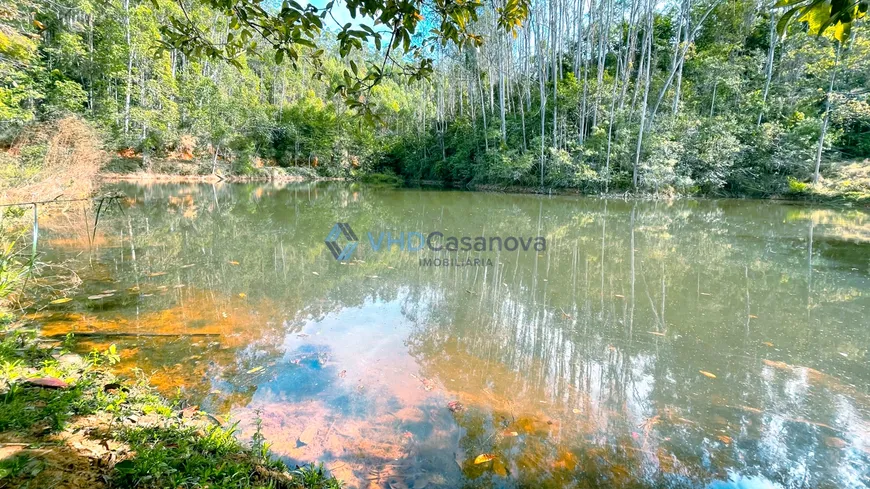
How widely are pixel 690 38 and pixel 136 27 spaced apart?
25.4 m

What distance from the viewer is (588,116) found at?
58.7 feet

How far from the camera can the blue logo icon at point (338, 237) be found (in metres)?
6.56

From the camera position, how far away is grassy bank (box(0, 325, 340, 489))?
1.35 metres

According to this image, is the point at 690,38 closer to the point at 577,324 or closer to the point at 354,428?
the point at 577,324

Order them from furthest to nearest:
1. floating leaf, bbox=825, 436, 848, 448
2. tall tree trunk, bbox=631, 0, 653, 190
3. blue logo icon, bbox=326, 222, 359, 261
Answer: tall tree trunk, bbox=631, 0, 653, 190 < blue logo icon, bbox=326, 222, 359, 261 < floating leaf, bbox=825, 436, 848, 448

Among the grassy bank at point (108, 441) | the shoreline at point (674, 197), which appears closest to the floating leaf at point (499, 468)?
the grassy bank at point (108, 441)

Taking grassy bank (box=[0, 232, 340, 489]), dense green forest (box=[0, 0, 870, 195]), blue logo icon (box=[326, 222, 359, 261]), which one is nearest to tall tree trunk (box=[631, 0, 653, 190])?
dense green forest (box=[0, 0, 870, 195])

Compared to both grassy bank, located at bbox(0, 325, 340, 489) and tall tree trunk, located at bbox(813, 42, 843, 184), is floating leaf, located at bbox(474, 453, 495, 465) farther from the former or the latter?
tall tree trunk, located at bbox(813, 42, 843, 184)

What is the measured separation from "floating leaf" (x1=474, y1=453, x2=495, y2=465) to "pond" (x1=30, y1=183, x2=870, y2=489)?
0.01 meters

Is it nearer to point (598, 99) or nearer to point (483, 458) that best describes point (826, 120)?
→ point (598, 99)

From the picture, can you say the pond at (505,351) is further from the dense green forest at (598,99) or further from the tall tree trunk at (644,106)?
the tall tree trunk at (644,106)

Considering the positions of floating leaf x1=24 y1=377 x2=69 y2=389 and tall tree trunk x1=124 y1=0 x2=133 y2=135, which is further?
tall tree trunk x1=124 y1=0 x2=133 y2=135

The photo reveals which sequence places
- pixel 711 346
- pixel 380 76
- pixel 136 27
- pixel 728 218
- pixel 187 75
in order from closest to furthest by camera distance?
pixel 380 76 < pixel 711 346 < pixel 728 218 < pixel 136 27 < pixel 187 75

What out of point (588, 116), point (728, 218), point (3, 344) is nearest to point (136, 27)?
point (588, 116)
